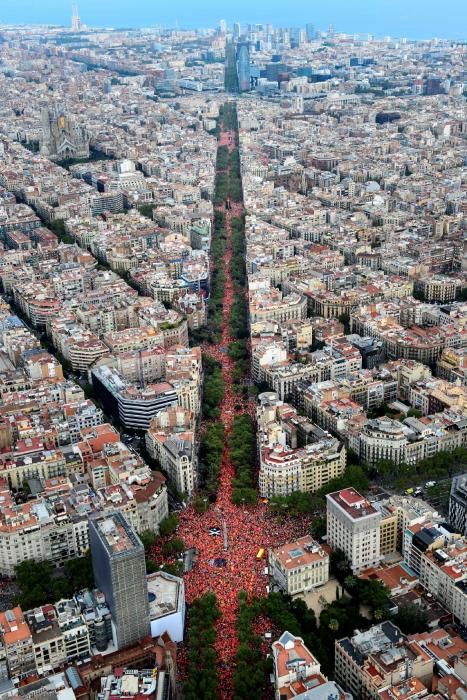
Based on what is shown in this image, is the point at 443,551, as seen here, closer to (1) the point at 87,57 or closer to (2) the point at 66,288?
(2) the point at 66,288

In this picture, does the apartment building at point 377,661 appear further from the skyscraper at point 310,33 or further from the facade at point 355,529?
the skyscraper at point 310,33

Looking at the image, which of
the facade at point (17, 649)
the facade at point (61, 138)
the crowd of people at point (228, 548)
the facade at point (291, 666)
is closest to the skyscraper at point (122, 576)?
the facade at point (17, 649)

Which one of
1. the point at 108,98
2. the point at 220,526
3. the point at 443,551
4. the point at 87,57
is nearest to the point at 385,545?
the point at 443,551

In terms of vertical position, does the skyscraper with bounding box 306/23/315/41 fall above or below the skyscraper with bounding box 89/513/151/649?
above

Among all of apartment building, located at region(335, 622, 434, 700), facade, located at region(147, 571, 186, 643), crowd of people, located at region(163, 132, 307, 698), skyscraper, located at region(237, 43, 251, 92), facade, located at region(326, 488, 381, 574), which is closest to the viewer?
apartment building, located at region(335, 622, 434, 700)

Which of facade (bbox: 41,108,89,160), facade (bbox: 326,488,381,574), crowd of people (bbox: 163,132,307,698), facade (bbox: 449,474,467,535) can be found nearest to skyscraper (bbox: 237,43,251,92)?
facade (bbox: 41,108,89,160)

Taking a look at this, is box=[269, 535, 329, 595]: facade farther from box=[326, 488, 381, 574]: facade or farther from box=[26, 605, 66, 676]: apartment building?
box=[26, 605, 66, 676]: apartment building

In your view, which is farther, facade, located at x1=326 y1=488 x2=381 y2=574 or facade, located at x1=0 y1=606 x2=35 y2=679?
facade, located at x1=326 y1=488 x2=381 y2=574

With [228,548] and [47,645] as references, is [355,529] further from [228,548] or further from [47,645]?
[47,645]
